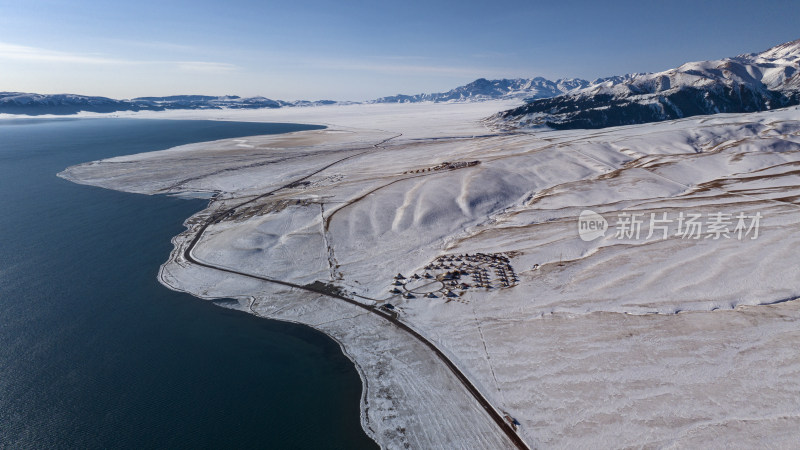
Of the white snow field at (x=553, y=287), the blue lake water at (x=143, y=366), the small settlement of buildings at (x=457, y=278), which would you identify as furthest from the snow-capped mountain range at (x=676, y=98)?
the blue lake water at (x=143, y=366)

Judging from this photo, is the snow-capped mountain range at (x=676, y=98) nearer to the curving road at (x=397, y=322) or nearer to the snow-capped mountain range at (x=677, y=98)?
the snow-capped mountain range at (x=677, y=98)

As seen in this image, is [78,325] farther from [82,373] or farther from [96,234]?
[96,234]

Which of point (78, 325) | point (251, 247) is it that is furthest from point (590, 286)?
point (78, 325)

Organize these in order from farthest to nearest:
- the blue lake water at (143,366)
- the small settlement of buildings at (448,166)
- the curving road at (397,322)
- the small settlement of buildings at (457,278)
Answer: the small settlement of buildings at (448,166) < the small settlement of buildings at (457,278) < the blue lake water at (143,366) < the curving road at (397,322)

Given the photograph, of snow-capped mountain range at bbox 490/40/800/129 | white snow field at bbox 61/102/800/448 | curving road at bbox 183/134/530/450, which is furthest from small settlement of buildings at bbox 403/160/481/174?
snow-capped mountain range at bbox 490/40/800/129

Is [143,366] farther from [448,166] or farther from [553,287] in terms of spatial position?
[448,166]

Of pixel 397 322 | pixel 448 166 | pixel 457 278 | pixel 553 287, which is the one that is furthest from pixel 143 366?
pixel 448 166
